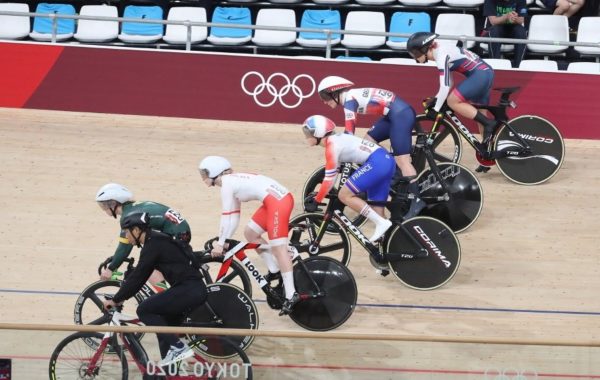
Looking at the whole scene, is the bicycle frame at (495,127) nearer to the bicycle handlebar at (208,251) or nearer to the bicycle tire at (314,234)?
the bicycle tire at (314,234)

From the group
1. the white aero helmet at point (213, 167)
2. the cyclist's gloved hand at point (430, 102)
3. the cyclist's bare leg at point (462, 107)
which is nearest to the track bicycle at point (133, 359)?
the white aero helmet at point (213, 167)

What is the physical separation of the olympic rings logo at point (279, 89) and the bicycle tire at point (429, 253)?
428 centimetres

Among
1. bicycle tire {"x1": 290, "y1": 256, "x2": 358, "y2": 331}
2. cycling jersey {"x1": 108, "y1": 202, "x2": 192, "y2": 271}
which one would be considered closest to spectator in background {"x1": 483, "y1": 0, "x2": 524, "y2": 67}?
bicycle tire {"x1": 290, "y1": 256, "x2": 358, "y2": 331}

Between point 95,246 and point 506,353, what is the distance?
16.4ft

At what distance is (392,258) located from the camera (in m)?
9.42

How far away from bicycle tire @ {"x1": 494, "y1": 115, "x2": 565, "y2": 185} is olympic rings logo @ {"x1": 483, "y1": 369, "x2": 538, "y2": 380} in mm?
5274

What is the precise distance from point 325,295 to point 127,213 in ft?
5.57

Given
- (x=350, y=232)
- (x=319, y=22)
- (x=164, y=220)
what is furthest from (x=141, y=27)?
(x=164, y=220)

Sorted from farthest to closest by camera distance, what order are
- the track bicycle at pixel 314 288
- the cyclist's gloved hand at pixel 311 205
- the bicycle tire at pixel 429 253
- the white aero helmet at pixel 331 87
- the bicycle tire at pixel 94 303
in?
the white aero helmet at pixel 331 87 < the bicycle tire at pixel 429 253 < the cyclist's gloved hand at pixel 311 205 < the track bicycle at pixel 314 288 < the bicycle tire at pixel 94 303

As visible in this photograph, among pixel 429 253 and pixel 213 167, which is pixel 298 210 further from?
pixel 213 167

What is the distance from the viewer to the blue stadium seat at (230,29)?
14.3 m

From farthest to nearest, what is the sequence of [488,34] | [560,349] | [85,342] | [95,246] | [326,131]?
1. [488,34]
2. [95,246]
3. [326,131]
4. [85,342]
5. [560,349]

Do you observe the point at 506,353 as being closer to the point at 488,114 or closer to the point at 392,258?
the point at 392,258

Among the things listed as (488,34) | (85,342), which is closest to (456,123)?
(488,34)
